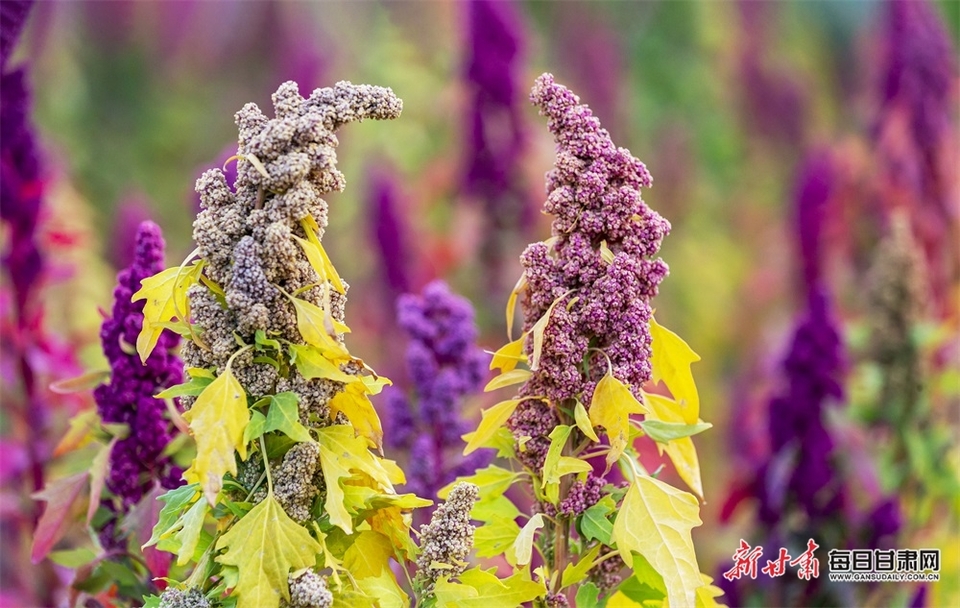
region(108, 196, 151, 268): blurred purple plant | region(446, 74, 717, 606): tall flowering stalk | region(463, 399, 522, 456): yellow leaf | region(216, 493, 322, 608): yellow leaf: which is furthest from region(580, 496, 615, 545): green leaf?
region(108, 196, 151, 268): blurred purple plant

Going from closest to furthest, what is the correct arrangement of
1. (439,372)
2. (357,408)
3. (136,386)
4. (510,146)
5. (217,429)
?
(217,429), (357,408), (136,386), (439,372), (510,146)

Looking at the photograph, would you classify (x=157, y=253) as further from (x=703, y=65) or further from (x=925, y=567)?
(x=703, y=65)

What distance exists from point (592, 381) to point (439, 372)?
1.70 ft

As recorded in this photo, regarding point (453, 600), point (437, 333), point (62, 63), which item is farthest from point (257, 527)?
point (62, 63)

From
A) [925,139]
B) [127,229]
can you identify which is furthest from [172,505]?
[925,139]

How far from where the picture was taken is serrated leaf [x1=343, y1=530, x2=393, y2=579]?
1.00 m

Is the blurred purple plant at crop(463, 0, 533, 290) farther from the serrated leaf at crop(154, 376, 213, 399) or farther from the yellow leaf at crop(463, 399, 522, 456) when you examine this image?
the serrated leaf at crop(154, 376, 213, 399)

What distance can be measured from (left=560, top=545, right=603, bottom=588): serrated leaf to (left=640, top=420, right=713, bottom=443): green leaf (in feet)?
0.41

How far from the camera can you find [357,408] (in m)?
0.94

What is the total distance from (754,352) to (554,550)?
233 centimetres

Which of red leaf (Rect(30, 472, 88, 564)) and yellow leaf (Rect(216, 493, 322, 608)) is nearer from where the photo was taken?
yellow leaf (Rect(216, 493, 322, 608))

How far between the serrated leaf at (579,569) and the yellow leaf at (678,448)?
0.13m

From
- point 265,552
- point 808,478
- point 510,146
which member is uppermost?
point 510,146

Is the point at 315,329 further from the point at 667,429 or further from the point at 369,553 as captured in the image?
the point at 667,429
